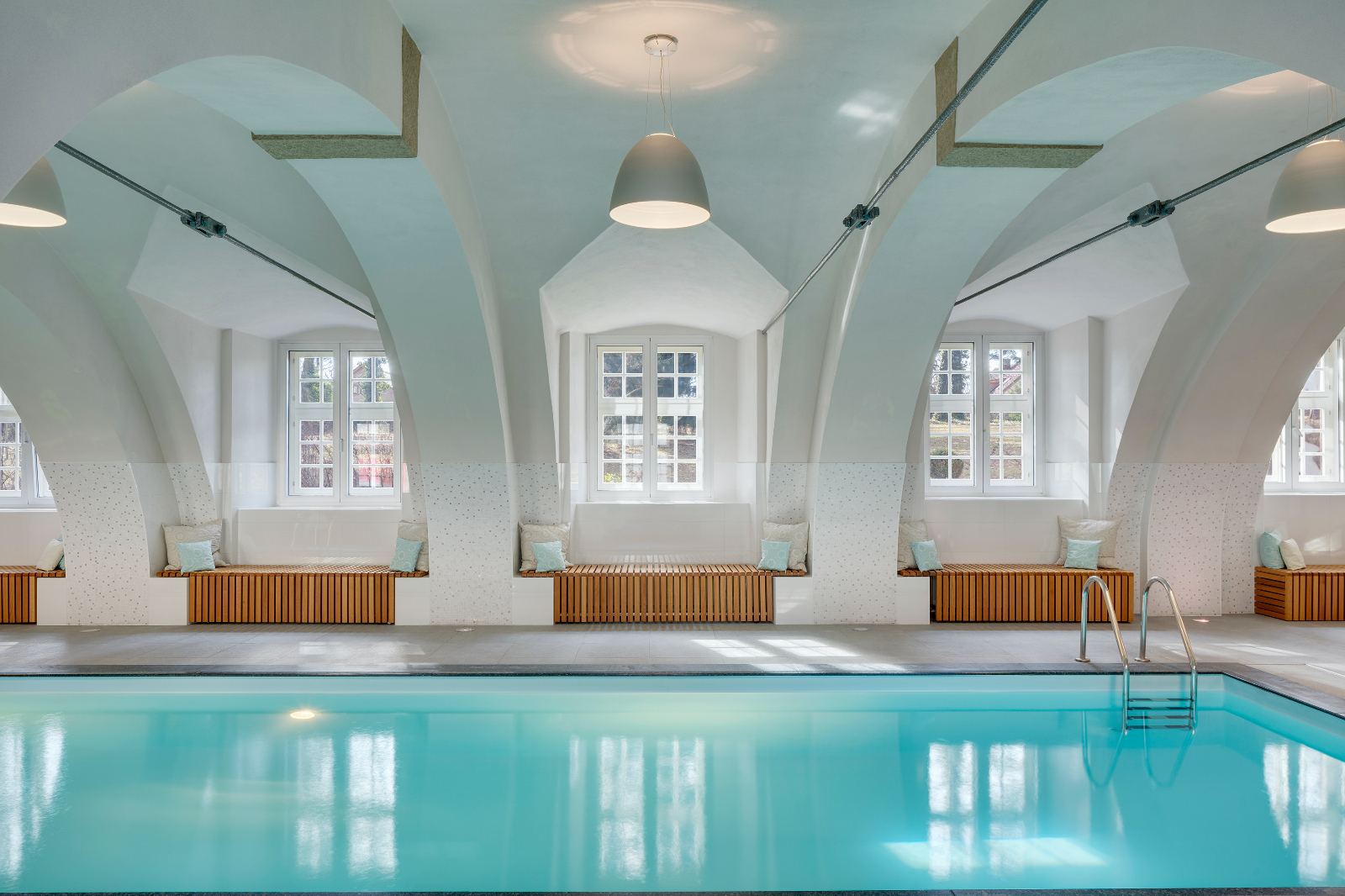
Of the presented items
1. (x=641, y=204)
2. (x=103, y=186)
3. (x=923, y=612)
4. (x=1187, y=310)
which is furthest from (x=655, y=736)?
(x=1187, y=310)

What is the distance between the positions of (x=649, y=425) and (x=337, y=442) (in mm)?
4395

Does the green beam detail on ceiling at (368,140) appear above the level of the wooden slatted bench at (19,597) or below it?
above

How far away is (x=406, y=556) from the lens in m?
9.65

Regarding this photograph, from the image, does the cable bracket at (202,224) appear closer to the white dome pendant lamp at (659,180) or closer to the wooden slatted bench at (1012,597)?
the white dome pendant lamp at (659,180)

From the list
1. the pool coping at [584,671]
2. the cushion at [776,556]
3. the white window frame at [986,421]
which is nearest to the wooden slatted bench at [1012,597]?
the cushion at [776,556]

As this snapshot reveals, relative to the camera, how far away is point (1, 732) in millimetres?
6176

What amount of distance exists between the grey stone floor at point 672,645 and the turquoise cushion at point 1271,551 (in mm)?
760

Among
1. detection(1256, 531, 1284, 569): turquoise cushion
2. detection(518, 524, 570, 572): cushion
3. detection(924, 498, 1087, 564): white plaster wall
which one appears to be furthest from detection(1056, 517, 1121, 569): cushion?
detection(518, 524, 570, 572): cushion

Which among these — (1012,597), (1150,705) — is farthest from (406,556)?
(1150,705)

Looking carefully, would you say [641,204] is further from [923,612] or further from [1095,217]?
[923,612]

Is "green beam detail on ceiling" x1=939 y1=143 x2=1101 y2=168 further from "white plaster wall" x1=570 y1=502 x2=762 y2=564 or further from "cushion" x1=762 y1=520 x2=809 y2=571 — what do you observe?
"white plaster wall" x1=570 y1=502 x2=762 y2=564

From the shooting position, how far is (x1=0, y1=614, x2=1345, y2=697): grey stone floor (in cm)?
770

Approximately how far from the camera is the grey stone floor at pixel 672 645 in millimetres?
7695

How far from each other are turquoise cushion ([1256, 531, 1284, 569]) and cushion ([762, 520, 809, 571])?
5.67m
